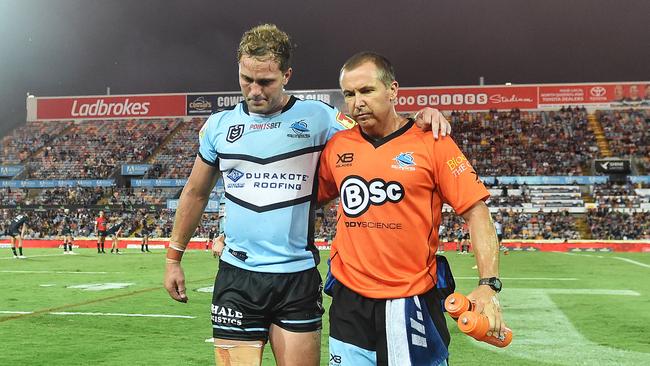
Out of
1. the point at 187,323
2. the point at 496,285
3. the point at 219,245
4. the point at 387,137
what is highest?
the point at 387,137

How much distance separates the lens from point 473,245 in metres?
3.03

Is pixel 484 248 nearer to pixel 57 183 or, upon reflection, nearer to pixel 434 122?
pixel 434 122

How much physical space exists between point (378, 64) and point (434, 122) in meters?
0.41

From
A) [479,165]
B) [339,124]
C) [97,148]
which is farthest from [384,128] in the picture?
[97,148]

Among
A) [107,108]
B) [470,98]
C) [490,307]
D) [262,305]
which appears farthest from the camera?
[107,108]

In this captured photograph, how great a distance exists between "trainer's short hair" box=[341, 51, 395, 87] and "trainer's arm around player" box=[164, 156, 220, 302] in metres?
1.16

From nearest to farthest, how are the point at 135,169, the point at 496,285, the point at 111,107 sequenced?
the point at 496,285 → the point at 135,169 → the point at 111,107

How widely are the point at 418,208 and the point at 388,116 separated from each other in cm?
51

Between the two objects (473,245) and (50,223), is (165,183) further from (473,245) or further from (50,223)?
(473,245)

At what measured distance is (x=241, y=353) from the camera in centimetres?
354

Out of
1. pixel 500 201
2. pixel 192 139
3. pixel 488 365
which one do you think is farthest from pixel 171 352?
pixel 192 139

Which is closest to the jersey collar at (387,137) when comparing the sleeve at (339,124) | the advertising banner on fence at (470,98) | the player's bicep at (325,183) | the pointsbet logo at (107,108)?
the player's bicep at (325,183)

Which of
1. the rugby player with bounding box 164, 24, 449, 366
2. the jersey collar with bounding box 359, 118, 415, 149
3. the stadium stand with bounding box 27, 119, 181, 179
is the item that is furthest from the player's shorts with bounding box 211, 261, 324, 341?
the stadium stand with bounding box 27, 119, 181, 179

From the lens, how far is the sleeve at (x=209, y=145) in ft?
12.5
